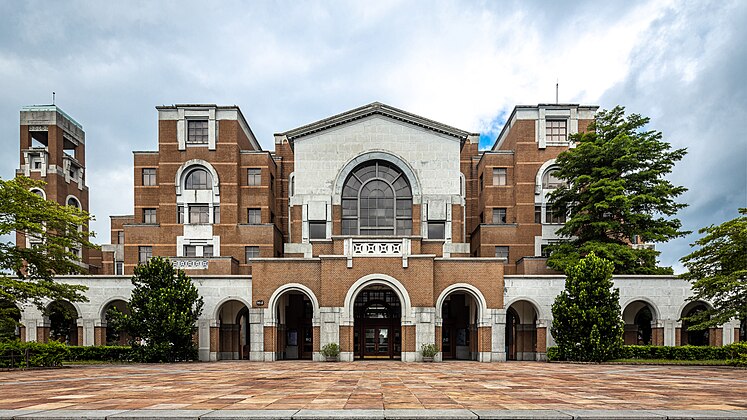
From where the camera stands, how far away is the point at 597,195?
3331 cm

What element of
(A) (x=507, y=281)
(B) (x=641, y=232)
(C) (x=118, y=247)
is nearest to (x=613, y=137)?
(B) (x=641, y=232)

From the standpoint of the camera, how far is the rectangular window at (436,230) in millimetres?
35562

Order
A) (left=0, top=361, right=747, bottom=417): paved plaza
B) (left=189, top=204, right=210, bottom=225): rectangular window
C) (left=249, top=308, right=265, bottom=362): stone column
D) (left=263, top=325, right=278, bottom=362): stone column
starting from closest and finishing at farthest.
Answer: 1. (left=0, top=361, right=747, bottom=417): paved plaza
2. (left=263, top=325, right=278, bottom=362): stone column
3. (left=249, top=308, right=265, bottom=362): stone column
4. (left=189, top=204, right=210, bottom=225): rectangular window

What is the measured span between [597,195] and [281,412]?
1139 inches

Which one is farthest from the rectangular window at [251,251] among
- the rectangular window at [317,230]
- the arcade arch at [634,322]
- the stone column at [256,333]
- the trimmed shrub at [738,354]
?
the trimmed shrub at [738,354]

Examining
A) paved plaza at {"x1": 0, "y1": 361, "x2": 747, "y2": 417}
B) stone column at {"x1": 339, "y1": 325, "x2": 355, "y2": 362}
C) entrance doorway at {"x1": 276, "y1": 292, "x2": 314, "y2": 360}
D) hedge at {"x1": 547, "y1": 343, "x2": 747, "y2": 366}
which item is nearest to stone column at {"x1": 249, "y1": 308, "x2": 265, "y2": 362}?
entrance doorway at {"x1": 276, "y1": 292, "x2": 314, "y2": 360}

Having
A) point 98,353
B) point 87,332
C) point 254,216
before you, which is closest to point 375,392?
point 98,353

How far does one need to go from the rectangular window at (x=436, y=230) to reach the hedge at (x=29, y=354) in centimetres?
2247

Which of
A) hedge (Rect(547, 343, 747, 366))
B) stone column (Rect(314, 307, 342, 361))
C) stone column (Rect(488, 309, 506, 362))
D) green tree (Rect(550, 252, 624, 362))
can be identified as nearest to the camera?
green tree (Rect(550, 252, 624, 362))

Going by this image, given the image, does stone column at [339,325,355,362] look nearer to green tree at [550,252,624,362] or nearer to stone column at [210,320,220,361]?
stone column at [210,320,220,361]

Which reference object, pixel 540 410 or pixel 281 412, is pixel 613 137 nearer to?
pixel 540 410

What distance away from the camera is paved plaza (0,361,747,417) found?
437 inches

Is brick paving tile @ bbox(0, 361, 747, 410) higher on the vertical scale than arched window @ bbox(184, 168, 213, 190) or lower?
lower

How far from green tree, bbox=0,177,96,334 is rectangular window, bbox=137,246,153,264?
12303 mm
